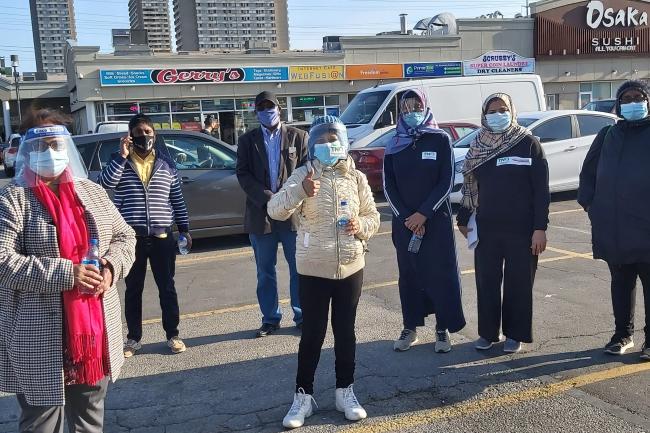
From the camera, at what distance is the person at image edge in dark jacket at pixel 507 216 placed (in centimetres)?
451

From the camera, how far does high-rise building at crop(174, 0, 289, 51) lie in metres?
114

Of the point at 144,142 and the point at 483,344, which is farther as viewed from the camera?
the point at 144,142

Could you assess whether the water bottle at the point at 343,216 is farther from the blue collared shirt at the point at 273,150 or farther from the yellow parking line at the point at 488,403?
the blue collared shirt at the point at 273,150

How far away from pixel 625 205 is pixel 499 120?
1.07 metres

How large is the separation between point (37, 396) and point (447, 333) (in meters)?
3.05

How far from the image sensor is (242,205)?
8.95m

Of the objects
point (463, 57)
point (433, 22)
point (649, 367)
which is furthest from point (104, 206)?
point (433, 22)

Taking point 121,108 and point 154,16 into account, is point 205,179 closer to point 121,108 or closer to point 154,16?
point 121,108

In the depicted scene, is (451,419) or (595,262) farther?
(595,262)

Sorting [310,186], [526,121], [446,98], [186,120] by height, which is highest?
[186,120]

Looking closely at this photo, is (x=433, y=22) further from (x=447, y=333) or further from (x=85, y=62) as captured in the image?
(x=447, y=333)

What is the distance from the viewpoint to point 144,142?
4.86 meters

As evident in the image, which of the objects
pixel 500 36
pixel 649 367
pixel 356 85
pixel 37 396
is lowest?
pixel 649 367

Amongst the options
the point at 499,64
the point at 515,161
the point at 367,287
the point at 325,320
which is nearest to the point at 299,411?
the point at 325,320
